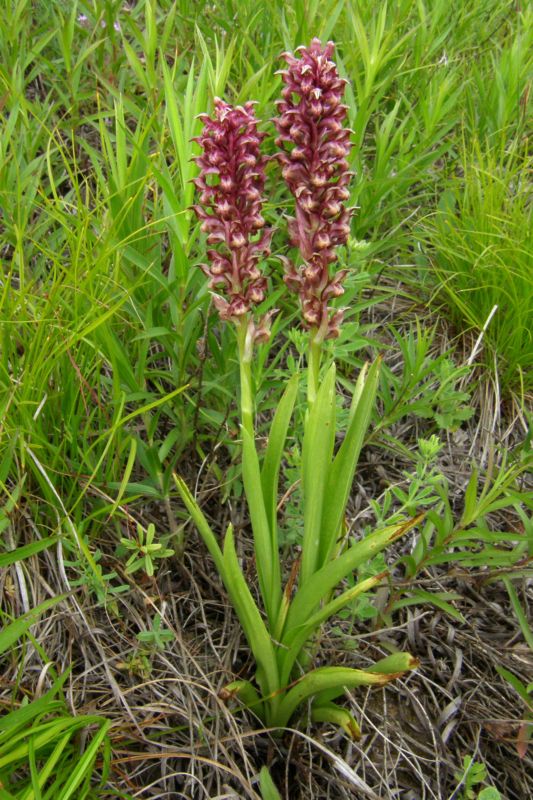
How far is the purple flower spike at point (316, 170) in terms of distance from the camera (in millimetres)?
1464

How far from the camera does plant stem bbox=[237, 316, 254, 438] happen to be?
62.5 inches

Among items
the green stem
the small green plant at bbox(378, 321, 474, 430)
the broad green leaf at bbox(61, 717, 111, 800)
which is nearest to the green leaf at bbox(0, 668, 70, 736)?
the broad green leaf at bbox(61, 717, 111, 800)

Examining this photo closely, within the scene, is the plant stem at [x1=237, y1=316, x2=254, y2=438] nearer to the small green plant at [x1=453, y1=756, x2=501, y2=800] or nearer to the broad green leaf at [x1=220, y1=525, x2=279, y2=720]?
the broad green leaf at [x1=220, y1=525, x2=279, y2=720]

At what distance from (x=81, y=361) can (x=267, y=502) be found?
25.5 inches

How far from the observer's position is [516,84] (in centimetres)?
291

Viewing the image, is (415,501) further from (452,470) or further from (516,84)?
(516,84)

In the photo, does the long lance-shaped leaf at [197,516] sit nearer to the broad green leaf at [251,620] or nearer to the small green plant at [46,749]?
the broad green leaf at [251,620]

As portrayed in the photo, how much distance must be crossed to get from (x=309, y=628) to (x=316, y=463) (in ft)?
1.19

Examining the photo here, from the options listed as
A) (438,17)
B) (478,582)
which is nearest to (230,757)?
(478,582)

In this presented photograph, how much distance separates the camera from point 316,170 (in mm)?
1513

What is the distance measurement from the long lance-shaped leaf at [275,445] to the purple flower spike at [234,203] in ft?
0.58

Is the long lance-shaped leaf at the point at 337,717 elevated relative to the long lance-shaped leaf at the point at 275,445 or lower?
lower

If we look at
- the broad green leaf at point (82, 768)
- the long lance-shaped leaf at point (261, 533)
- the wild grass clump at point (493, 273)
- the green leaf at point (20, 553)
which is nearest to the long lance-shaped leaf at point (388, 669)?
the long lance-shaped leaf at point (261, 533)

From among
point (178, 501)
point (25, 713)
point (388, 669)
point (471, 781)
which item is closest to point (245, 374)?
point (178, 501)
